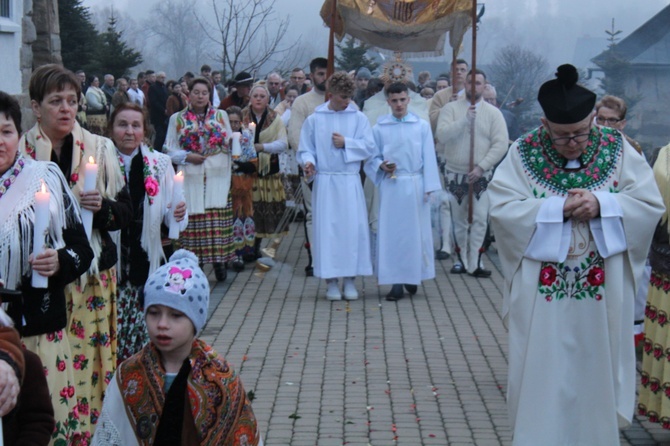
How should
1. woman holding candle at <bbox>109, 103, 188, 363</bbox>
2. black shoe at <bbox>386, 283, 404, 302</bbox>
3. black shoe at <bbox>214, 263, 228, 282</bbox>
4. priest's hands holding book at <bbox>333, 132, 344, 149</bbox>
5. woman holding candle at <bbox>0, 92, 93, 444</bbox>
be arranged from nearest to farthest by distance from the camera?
woman holding candle at <bbox>0, 92, 93, 444</bbox> < woman holding candle at <bbox>109, 103, 188, 363</bbox> < priest's hands holding book at <bbox>333, 132, 344, 149</bbox> < black shoe at <bbox>386, 283, 404, 302</bbox> < black shoe at <bbox>214, 263, 228, 282</bbox>

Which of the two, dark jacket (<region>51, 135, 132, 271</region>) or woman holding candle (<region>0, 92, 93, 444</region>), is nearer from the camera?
woman holding candle (<region>0, 92, 93, 444</region>)

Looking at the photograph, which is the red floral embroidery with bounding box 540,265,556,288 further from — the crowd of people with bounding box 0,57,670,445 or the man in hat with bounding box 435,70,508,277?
the man in hat with bounding box 435,70,508,277

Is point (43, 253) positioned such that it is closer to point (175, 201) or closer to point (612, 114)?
point (175, 201)

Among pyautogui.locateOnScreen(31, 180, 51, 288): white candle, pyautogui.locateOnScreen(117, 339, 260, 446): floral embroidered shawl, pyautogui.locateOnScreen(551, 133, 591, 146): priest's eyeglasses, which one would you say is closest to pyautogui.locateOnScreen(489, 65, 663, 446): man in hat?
pyautogui.locateOnScreen(551, 133, 591, 146): priest's eyeglasses

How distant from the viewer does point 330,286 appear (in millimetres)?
11898

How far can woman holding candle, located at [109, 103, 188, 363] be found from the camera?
699 cm

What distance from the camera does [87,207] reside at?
5.96 metres

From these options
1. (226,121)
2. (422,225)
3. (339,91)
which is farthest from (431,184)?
(226,121)

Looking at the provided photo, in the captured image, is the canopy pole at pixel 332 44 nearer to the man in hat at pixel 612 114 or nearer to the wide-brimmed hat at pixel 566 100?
the man in hat at pixel 612 114

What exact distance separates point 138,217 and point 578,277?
8.46ft

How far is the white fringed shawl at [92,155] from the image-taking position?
5.88 m

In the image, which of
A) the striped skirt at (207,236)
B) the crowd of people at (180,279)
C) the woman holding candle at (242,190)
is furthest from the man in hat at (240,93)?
the crowd of people at (180,279)

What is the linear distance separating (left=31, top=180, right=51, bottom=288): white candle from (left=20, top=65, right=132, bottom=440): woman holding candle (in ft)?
2.83

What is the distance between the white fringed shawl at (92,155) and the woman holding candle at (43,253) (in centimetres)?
48
